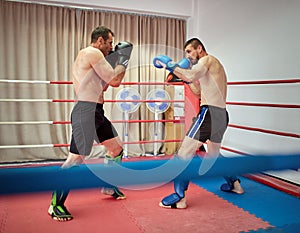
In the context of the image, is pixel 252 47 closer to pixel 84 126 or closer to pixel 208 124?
pixel 208 124

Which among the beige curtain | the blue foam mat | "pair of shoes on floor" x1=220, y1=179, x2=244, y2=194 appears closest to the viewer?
the blue foam mat

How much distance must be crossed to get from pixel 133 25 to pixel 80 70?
267cm

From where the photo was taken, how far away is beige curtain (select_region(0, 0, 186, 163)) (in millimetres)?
4266

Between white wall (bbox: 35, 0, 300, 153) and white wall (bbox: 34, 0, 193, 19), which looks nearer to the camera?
white wall (bbox: 35, 0, 300, 153)

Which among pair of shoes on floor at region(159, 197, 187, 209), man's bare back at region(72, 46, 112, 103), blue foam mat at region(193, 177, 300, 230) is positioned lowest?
blue foam mat at region(193, 177, 300, 230)

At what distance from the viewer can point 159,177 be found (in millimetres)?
816

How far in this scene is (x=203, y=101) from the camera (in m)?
2.78

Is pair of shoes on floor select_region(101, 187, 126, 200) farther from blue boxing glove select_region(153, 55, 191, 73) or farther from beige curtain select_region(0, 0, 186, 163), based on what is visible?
beige curtain select_region(0, 0, 186, 163)

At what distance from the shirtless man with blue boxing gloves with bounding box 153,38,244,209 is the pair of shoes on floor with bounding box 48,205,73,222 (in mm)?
762

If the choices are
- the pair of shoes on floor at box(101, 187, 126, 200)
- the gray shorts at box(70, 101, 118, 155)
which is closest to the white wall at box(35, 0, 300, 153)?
the pair of shoes on floor at box(101, 187, 126, 200)

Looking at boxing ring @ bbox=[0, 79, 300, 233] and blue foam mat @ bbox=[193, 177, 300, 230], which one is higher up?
boxing ring @ bbox=[0, 79, 300, 233]

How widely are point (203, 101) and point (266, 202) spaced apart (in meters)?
1.04

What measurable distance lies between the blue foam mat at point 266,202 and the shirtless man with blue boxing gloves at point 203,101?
315mm

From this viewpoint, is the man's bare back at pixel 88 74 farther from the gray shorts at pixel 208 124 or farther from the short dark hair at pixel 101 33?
the gray shorts at pixel 208 124
